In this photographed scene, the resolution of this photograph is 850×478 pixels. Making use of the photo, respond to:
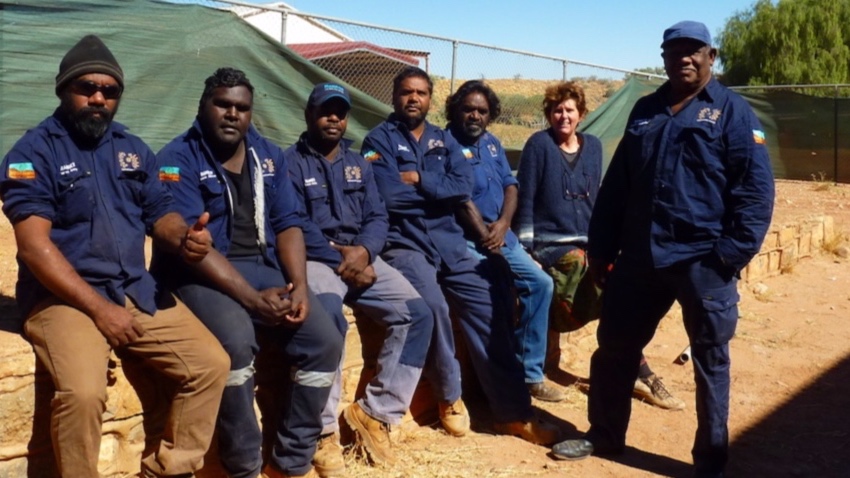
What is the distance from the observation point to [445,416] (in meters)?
5.08

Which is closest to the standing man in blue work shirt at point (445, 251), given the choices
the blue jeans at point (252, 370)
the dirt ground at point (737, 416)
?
the dirt ground at point (737, 416)

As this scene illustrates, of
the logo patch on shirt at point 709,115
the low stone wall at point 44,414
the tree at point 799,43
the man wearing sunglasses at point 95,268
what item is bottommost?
the low stone wall at point 44,414

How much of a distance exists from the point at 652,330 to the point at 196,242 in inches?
95.3

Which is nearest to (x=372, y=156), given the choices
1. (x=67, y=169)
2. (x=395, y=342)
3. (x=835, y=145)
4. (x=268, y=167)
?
(x=268, y=167)

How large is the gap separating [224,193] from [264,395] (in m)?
1.06

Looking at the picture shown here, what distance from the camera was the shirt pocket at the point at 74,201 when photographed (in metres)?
3.49

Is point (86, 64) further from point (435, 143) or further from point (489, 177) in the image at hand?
point (489, 177)

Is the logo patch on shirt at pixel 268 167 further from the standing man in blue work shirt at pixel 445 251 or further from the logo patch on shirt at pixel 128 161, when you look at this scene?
the standing man in blue work shirt at pixel 445 251

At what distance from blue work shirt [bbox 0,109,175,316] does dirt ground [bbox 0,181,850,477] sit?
133cm

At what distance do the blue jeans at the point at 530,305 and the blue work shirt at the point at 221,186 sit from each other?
1472 mm

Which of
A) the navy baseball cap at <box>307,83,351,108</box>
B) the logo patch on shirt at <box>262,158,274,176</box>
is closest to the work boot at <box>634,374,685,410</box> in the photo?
the navy baseball cap at <box>307,83,351,108</box>

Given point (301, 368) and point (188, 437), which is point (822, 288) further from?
point (188, 437)

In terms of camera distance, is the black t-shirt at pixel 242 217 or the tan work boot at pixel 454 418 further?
the tan work boot at pixel 454 418

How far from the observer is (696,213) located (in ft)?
14.1
